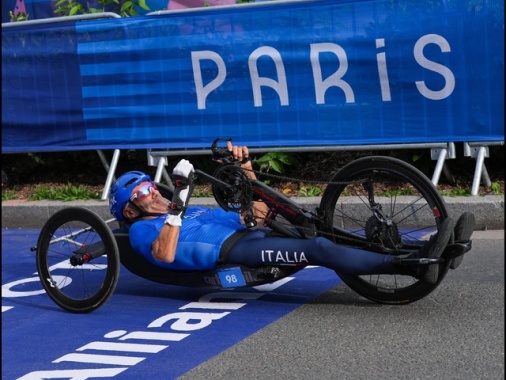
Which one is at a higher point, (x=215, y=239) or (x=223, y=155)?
(x=223, y=155)

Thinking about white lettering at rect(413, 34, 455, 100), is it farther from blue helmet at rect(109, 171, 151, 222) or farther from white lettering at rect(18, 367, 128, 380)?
white lettering at rect(18, 367, 128, 380)

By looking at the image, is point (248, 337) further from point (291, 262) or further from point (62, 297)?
point (62, 297)

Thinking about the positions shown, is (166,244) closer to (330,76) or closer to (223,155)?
(223,155)

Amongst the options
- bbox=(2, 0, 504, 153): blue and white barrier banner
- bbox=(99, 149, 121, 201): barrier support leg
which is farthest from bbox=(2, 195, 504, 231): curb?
bbox=(2, 0, 504, 153): blue and white barrier banner

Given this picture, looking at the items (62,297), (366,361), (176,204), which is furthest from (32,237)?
(366,361)

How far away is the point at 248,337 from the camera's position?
14.7ft

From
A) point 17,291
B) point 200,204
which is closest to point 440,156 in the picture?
point 200,204

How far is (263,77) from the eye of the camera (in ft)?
25.9

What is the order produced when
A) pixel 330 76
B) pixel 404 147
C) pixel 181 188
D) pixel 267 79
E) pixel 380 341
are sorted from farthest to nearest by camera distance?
1. pixel 267 79
2. pixel 330 76
3. pixel 404 147
4. pixel 181 188
5. pixel 380 341

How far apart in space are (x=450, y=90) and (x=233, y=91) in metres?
1.94

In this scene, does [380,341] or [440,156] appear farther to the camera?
[440,156]

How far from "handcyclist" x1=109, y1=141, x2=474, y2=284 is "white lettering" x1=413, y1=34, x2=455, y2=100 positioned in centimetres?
272

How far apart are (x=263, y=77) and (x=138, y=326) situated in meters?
3.56

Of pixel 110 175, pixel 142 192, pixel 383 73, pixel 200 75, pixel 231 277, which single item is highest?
pixel 200 75
